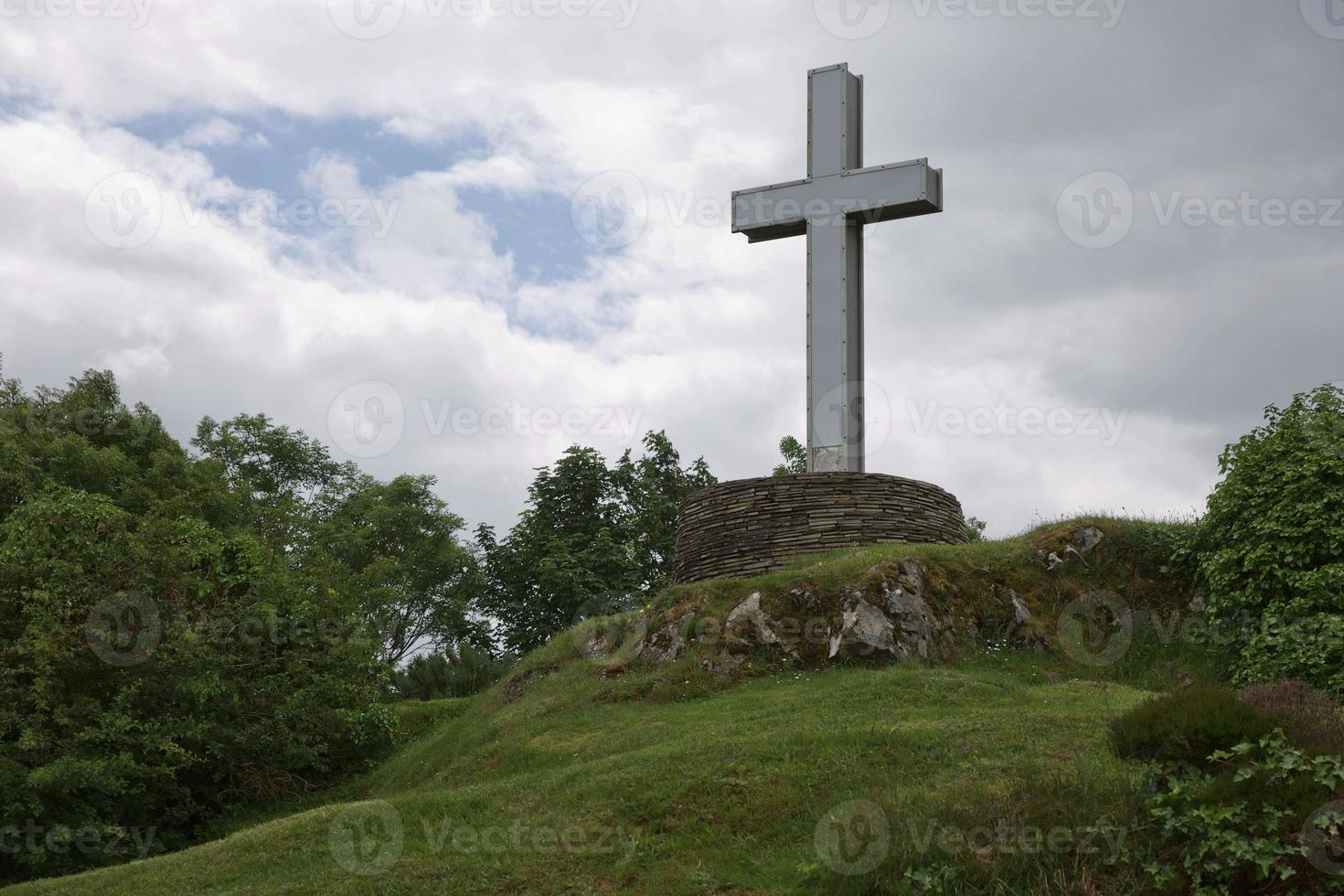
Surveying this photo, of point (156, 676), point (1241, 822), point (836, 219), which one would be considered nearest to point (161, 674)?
point (156, 676)

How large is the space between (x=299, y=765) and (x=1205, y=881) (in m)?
14.8

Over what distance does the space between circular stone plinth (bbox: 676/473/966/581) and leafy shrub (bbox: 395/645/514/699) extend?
352 inches

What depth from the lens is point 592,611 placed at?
29812 millimetres

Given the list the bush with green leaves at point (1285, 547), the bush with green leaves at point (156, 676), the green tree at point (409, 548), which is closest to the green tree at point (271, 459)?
the green tree at point (409, 548)

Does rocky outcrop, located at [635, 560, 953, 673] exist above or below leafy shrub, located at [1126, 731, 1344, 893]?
above

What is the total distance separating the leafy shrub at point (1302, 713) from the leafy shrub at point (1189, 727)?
0.25 meters

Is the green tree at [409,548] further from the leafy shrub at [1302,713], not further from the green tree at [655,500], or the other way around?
the leafy shrub at [1302,713]

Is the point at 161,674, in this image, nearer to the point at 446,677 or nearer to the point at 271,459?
the point at 446,677

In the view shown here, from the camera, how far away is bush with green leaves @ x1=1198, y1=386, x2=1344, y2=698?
1482 centimetres

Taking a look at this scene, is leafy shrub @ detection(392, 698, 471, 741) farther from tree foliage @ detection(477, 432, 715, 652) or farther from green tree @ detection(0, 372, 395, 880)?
tree foliage @ detection(477, 432, 715, 652)

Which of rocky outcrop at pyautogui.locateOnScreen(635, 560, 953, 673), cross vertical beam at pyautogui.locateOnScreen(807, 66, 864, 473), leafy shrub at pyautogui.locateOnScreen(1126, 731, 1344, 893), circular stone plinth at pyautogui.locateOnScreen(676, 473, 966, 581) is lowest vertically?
leafy shrub at pyautogui.locateOnScreen(1126, 731, 1344, 893)

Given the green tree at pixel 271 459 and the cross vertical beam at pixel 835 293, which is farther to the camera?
the green tree at pixel 271 459

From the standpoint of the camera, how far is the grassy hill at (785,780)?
9656 millimetres

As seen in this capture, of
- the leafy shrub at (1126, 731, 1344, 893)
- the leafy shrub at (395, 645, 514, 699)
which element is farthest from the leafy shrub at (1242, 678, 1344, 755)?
the leafy shrub at (395, 645, 514, 699)
